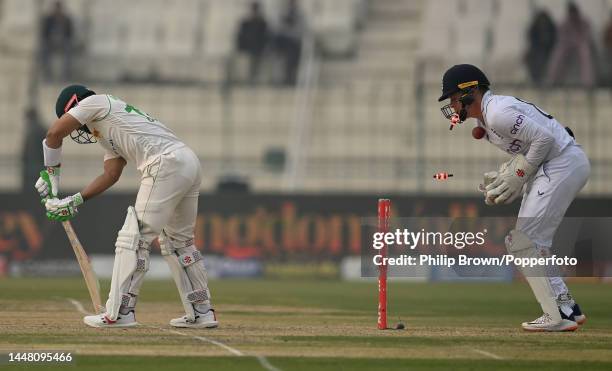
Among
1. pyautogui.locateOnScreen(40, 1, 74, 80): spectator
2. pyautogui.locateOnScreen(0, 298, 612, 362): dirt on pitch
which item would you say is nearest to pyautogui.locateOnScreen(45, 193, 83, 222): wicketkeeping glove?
pyautogui.locateOnScreen(0, 298, 612, 362): dirt on pitch

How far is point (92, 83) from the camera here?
2923cm

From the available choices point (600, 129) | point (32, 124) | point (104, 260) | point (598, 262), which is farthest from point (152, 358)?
point (600, 129)

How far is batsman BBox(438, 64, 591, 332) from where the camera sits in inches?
402

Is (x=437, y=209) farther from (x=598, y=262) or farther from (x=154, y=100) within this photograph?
(x=598, y=262)

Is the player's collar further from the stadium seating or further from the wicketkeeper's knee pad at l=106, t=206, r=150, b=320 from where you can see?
the stadium seating

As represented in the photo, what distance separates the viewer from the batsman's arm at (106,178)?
1041cm

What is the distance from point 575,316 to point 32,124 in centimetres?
1794

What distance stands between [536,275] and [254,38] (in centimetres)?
1993

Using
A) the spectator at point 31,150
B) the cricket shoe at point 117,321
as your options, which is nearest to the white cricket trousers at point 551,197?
the cricket shoe at point 117,321

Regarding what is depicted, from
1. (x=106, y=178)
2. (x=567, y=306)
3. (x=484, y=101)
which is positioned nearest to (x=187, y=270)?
(x=106, y=178)

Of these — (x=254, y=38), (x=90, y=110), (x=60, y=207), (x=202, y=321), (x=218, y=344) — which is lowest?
(x=202, y=321)

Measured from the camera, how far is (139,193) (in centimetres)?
1015

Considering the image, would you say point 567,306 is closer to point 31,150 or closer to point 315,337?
point 315,337

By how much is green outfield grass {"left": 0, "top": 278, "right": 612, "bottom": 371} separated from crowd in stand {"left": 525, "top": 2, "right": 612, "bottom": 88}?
13.1 metres
